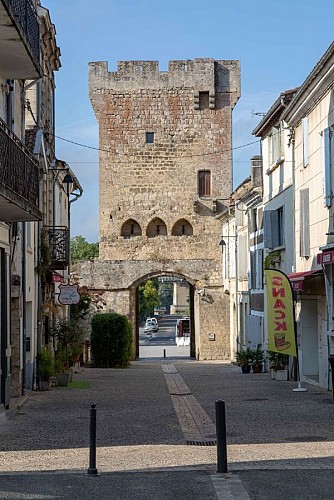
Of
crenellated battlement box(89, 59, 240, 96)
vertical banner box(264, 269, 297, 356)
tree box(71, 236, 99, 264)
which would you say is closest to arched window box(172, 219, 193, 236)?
crenellated battlement box(89, 59, 240, 96)

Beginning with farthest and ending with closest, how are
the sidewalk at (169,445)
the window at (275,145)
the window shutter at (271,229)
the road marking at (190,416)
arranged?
the window shutter at (271,229), the window at (275,145), the road marking at (190,416), the sidewalk at (169,445)

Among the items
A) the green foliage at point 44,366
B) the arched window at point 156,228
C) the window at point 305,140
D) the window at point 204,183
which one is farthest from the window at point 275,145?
the arched window at point 156,228

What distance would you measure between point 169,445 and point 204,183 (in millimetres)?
35886

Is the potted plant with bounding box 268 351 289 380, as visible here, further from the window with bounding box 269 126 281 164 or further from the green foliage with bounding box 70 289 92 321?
the green foliage with bounding box 70 289 92 321

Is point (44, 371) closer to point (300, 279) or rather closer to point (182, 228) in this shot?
point (300, 279)

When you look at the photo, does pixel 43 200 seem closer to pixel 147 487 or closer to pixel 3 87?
pixel 3 87

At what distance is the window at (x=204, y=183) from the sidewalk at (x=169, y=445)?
85.3 ft

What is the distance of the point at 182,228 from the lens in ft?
158

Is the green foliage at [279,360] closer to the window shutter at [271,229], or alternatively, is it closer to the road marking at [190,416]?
the road marking at [190,416]

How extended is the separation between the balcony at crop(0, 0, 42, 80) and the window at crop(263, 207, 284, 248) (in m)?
13.0

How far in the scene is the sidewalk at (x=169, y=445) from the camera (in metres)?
9.58

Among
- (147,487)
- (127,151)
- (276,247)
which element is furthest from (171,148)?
(147,487)

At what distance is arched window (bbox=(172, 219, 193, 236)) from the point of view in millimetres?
47969

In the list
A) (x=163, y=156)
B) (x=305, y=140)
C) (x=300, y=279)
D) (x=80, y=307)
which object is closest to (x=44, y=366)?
(x=300, y=279)
